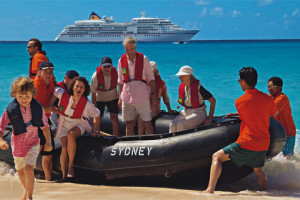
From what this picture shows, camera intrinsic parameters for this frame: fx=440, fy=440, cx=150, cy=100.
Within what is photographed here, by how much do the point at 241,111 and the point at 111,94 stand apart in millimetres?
2346

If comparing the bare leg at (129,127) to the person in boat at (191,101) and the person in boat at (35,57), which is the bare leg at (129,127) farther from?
the person in boat at (35,57)

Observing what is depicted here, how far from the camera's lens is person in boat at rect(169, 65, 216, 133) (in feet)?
16.2

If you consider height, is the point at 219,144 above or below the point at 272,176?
above

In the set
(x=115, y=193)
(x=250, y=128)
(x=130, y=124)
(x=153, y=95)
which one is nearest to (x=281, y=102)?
(x=250, y=128)

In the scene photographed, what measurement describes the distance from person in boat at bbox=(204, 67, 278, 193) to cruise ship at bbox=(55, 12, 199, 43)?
82.8 metres

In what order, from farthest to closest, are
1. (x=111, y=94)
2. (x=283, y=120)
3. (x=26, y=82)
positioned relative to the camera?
(x=111, y=94) < (x=283, y=120) < (x=26, y=82)

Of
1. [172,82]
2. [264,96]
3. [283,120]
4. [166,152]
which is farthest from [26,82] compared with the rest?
[172,82]

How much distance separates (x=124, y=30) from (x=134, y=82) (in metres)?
82.4

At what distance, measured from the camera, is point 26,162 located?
3.65 m

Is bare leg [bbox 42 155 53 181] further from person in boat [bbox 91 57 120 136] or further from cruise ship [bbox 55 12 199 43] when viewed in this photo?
cruise ship [bbox 55 12 199 43]

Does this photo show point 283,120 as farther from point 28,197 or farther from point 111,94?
point 28,197

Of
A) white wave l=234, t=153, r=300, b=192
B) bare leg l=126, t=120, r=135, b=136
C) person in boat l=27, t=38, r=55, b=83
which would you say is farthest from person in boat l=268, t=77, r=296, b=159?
person in boat l=27, t=38, r=55, b=83

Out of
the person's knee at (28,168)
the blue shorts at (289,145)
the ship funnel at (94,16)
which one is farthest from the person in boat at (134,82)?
the ship funnel at (94,16)

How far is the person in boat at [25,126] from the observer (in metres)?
3.59
